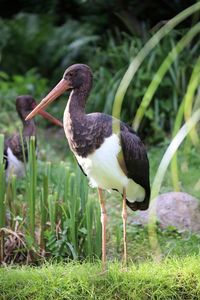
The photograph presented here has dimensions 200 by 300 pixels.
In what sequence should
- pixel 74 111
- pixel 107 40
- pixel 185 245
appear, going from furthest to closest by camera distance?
pixel 107 40
pixel 185 245
pixel 74 111

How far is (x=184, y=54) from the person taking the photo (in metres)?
9.58

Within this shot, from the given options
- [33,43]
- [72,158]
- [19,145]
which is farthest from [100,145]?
[33,43]

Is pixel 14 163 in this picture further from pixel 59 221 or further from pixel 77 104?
pixel 77 104

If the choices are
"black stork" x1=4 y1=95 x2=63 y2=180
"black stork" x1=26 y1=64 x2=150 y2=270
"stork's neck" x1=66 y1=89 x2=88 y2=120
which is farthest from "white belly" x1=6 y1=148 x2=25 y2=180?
"stork's neck" x1=66 y1=89 x2=88 y2=120

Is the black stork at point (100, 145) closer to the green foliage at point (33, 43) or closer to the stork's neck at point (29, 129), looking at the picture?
the stork's neck at point (29, 129)

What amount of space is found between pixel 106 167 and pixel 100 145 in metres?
0.17

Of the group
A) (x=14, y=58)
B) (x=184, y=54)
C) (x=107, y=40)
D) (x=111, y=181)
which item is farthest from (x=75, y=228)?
(x=14, y=58)

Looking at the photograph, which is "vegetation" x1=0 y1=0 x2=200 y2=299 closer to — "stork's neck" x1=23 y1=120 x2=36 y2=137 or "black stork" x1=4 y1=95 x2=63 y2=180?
"black stork" x1=4 y1=95 x2=63 y2=180

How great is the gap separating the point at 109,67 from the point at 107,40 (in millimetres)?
1104

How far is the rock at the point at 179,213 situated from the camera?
634 centimetres

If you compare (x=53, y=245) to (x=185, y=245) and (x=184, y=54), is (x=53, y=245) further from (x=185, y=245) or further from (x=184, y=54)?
(x=184, y=54)

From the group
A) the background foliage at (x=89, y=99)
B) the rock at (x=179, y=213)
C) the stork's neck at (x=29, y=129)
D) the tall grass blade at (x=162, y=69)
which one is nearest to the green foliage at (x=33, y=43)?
the background foliage at (x=89, y=99)

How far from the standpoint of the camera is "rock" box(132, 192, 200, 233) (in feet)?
20.8

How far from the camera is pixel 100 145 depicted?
4.77 meters
